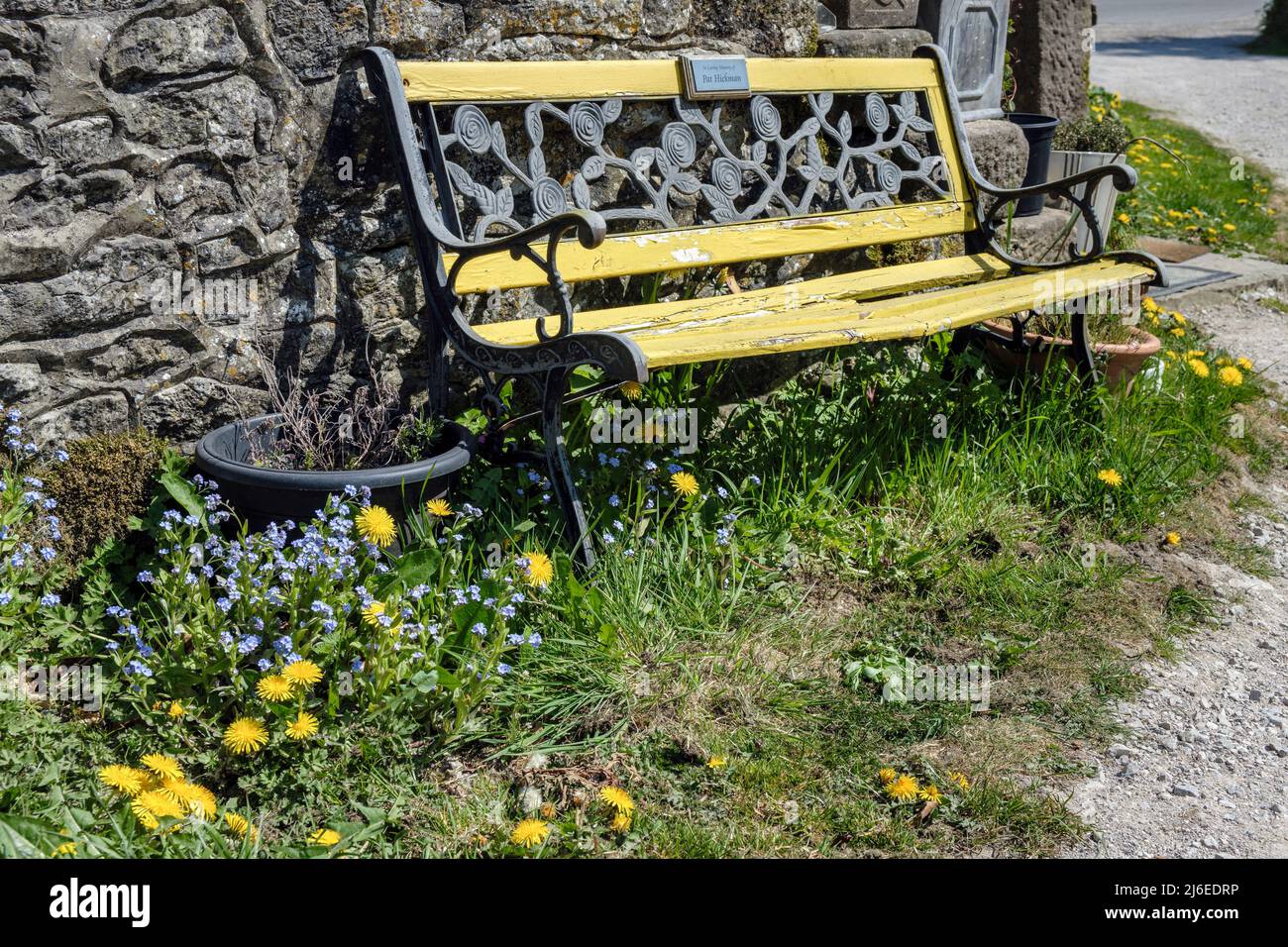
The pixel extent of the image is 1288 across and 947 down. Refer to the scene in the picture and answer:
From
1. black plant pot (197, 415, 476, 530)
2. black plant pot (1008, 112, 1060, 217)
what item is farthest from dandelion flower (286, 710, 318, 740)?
black plant pot (1008, 112, 1060, 217)

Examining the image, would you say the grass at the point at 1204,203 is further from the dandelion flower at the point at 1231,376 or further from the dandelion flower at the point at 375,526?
the dandelion flower at the point at 375,526

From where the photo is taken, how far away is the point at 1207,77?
11383mm

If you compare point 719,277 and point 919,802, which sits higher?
point 719,277

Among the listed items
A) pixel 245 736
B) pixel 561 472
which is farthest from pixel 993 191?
pixel 245 736

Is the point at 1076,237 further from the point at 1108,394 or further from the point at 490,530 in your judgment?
the point at 490,530

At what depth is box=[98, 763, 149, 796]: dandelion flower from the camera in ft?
6.65

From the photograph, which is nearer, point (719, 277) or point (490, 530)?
point (490, 530)

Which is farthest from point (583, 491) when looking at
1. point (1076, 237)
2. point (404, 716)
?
point (1076, 237)

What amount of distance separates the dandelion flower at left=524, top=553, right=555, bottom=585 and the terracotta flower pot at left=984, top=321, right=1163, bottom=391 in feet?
6.63

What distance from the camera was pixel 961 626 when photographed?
9.69 ft

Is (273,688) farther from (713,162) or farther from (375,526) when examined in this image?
(713,162)

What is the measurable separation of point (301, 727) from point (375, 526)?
0.49 m

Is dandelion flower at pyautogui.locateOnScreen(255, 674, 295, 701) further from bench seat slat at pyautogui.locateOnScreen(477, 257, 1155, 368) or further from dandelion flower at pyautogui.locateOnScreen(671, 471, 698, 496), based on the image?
dandelion flower at pyautogui.locateOnScreen(671, 471, 698, 496)

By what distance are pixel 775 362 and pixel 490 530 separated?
144cm
